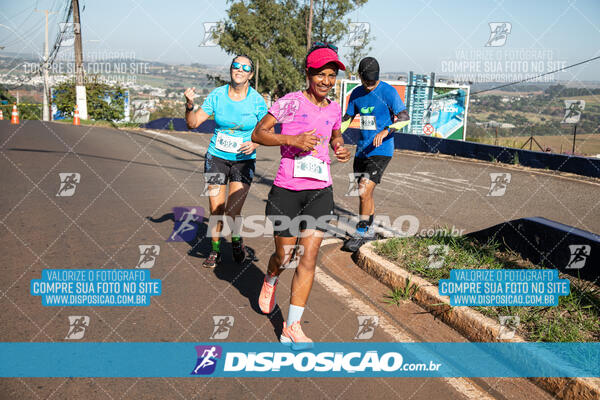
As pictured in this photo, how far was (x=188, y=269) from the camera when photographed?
17.0 feet

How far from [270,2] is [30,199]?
46.9m

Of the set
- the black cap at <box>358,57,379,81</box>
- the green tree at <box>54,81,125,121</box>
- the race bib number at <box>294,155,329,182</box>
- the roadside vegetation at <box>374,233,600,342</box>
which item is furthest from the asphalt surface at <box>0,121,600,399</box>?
the green tree at <box>54,81,125,121</box>

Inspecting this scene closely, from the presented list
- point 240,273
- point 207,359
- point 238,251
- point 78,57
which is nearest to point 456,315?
point 207,359

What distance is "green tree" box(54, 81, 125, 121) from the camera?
1581 inches

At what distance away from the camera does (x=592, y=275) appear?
4.34 meters

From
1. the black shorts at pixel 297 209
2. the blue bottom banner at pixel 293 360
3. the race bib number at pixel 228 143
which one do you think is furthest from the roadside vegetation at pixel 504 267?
the race bib number at pixel 228 143

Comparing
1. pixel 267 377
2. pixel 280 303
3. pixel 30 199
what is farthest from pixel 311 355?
pixel 30 199

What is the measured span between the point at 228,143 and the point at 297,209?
1737mm

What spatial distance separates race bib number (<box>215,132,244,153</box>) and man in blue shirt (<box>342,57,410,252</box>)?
1.38m

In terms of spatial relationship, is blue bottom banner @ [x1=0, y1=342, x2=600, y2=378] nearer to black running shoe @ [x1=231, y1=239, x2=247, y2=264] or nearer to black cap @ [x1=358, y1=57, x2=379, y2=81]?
black running shoe @ [x1=231, y1=239, x2=247, y2=264]

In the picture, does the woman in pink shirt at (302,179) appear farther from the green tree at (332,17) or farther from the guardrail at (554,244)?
the green tree at (332,17)

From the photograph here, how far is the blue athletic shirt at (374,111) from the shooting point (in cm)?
593

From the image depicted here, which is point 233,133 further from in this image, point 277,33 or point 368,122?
point 277,33

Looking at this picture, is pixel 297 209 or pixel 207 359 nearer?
pixel 207 359
